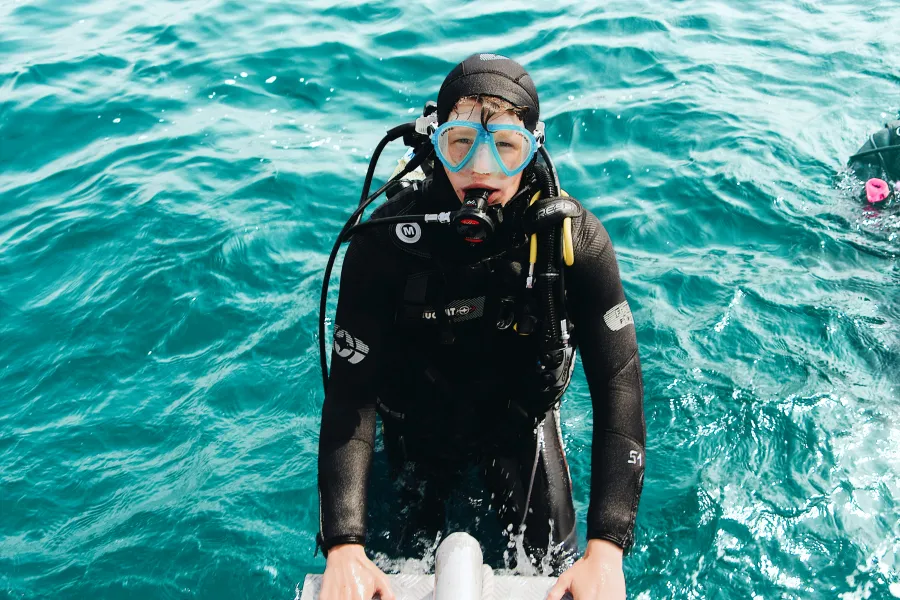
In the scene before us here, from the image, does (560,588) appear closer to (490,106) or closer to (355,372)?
(355,372)

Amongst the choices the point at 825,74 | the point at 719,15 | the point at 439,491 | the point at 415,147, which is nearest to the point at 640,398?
the point at 439,491

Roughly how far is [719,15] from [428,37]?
355 centimetres

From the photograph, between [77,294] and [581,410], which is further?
[77,294]

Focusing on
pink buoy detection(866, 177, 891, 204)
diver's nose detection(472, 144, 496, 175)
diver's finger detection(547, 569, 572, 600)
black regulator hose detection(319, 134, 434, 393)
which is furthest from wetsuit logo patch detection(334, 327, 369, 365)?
pink buoy detection(866, 177, 891, 204)

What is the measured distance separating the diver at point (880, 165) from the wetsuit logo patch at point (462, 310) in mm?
3857

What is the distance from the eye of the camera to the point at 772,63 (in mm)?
7953

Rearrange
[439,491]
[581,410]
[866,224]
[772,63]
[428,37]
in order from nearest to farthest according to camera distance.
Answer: [439,491], [581,410], [866,224], [772,63], [428,37]

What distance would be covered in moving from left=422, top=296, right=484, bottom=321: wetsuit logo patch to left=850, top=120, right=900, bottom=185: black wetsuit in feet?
13.9

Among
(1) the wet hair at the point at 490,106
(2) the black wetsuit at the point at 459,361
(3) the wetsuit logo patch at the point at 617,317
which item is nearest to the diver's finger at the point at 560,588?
(2) the black wetsuit at the point at 459,361

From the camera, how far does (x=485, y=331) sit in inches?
107

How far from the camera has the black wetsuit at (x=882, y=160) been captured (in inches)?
214

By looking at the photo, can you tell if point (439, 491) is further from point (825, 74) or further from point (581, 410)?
point (825, 74)

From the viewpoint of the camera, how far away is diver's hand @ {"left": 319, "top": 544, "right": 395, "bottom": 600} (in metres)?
2.20

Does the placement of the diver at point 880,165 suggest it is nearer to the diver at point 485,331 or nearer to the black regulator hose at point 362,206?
the diver at point 485,331
